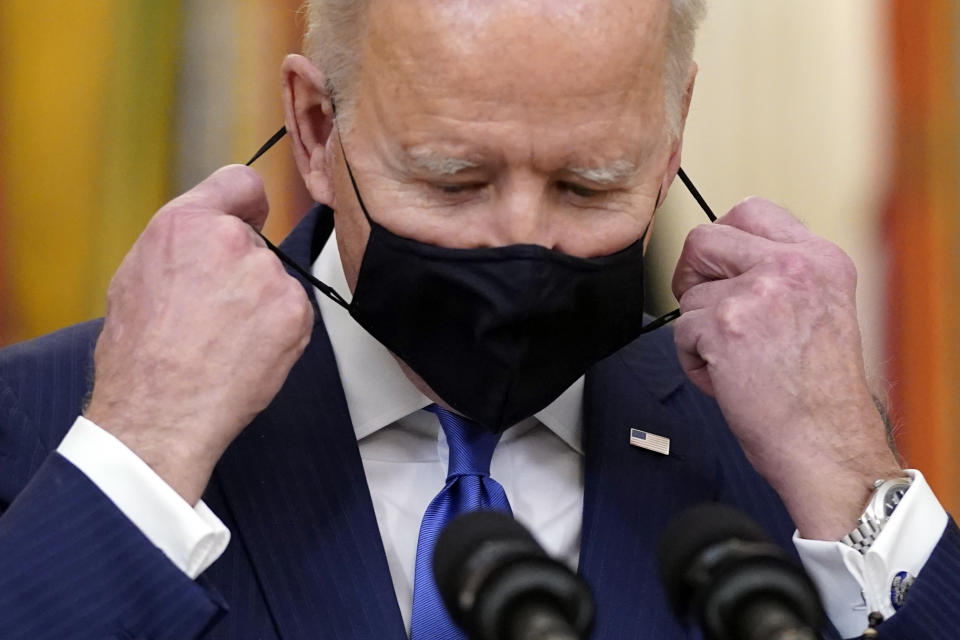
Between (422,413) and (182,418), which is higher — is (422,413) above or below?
below

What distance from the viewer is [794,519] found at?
5.12 feet

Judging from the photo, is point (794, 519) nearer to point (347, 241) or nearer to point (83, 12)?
point (347, 241)

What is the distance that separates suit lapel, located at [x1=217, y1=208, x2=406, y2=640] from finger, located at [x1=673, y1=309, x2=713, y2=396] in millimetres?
447

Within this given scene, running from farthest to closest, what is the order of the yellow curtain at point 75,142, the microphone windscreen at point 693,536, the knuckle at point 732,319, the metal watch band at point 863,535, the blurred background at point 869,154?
the blurred background at point 869,154
the yellow curtain at point 75,142
the knuckle at point 732,319
the metal watch band at point 863,535
the microphone windscreen at point 693,536

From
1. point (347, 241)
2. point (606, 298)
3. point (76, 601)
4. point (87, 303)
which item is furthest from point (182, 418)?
point (87, 303)

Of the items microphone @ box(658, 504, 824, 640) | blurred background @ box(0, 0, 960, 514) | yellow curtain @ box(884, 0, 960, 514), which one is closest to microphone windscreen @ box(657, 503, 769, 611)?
microphone @ box(658, 504, 824, 640)

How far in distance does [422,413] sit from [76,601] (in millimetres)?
548

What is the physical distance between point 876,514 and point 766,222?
0.42m

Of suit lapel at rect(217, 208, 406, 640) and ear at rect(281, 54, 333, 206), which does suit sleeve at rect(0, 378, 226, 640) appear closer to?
suit lapel at rect(217, 208, 406, 640)

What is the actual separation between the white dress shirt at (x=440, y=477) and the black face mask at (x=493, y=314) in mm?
125

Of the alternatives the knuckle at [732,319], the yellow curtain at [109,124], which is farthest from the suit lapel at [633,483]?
the yellow curtain at [109,124]

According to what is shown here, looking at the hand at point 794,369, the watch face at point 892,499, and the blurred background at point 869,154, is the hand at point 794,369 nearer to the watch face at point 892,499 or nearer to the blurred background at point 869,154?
the watch face at point 892,499

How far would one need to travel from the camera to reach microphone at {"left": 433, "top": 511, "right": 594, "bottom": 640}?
79 cm

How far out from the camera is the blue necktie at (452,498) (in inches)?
59.8
